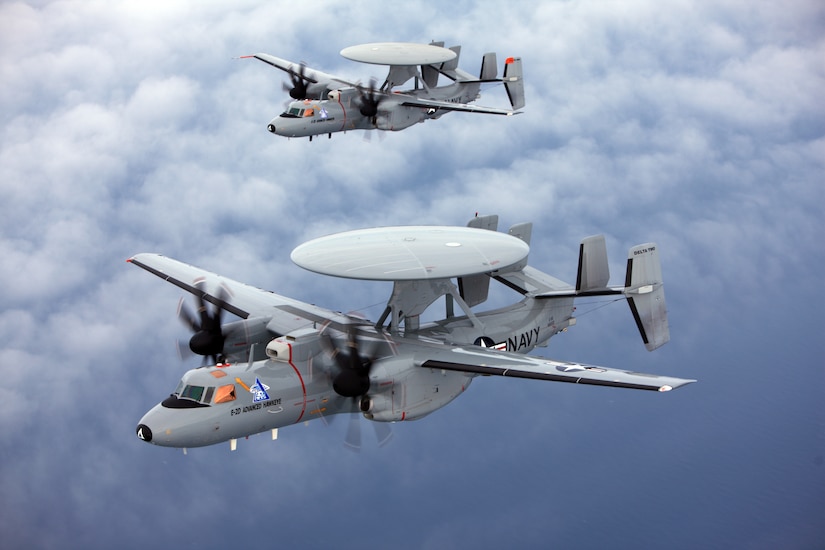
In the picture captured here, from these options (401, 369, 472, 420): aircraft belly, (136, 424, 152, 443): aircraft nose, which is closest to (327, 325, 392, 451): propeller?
(401, 369, 472, 420): aircraft belly

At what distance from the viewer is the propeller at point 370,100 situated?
57.8m

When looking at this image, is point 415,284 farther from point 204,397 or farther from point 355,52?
point 355,52

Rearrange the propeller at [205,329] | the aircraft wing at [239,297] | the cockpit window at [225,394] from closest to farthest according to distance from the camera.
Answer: the cockpit window at [225,394] < the propeller at [205,329] < the aircraft wing at [239,297]

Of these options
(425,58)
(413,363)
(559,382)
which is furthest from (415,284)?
(425,58)

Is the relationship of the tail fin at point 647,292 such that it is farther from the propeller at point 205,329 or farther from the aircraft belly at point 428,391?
the propeller at point 205,329

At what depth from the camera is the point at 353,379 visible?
114ft

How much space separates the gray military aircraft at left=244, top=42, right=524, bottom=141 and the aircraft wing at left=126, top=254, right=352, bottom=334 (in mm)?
12310

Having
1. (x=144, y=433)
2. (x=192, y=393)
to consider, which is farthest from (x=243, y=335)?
(x=144, y=433)

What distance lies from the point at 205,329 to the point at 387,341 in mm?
7302

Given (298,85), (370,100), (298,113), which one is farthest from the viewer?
(298,85)

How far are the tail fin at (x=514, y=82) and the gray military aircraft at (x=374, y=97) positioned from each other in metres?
0.09

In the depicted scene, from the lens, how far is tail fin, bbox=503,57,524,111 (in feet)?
213

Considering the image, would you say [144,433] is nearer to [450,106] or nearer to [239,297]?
[239,297]

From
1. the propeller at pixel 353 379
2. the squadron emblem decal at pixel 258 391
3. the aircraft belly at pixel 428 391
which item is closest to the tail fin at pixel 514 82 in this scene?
the aircraft belly at pixel 428 391
